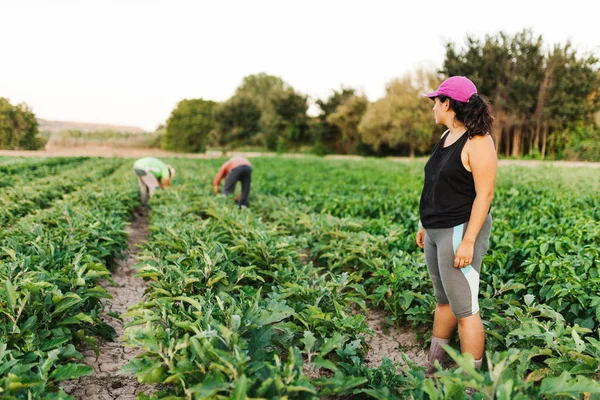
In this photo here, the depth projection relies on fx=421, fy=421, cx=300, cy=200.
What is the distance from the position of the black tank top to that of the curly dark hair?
9cm

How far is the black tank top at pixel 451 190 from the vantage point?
234 cm

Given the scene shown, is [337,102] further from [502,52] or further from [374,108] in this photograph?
[502,52]

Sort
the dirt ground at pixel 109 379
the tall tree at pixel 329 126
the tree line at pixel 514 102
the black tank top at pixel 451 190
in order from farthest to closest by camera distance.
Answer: the tall tree at pixel 329 126, the tree line at pixel 514 102, the dirt ground at pixel 109 379, the black tank top at pixel 451 190

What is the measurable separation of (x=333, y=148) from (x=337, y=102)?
5.36m

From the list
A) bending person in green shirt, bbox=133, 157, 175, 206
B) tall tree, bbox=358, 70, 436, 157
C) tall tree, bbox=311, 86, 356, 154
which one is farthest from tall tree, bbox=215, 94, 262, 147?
bending person in green shirt, bbox=133, 157, 175, 206

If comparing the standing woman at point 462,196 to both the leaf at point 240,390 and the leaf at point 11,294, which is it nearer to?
the leaf at point 240,390

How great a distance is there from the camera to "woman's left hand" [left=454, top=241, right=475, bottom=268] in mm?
2303

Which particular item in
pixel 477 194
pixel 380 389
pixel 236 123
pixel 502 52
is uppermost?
pixel 502 52

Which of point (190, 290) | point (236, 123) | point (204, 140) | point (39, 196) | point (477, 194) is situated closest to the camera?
point (477, 194)

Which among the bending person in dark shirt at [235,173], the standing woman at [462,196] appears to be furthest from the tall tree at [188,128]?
the standing woman at [462,196]

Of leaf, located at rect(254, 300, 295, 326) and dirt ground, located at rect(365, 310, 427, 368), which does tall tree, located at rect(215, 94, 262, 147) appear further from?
leaf, located at rect(254, 300, 295, 326)

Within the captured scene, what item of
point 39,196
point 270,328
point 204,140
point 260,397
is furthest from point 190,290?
point 204,140

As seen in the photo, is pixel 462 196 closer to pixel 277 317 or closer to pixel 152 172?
pixel 277 317

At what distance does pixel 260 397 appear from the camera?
5.66ft
